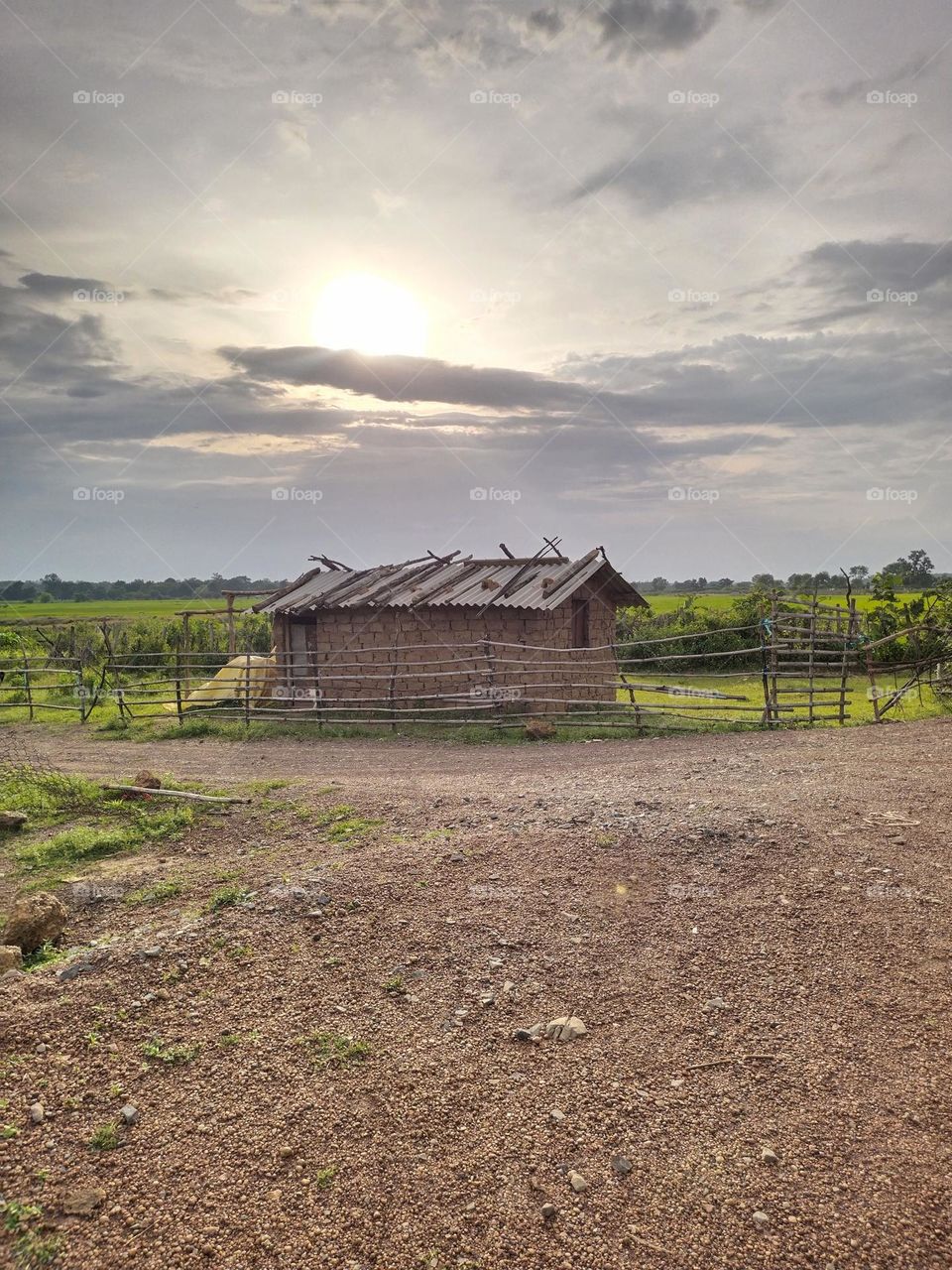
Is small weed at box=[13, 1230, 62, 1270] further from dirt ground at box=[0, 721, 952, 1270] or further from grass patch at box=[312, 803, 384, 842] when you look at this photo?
grass patch at box=[312, 803, 384, 842]

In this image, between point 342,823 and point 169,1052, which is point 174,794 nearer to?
point 342,823

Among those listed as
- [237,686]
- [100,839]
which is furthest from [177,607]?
[100,839]

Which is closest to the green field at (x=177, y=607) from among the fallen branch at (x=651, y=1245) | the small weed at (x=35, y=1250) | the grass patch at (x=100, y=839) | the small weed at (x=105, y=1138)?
the grass patch at (x=100, y=839)

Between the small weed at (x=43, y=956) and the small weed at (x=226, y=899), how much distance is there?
3.06 feet

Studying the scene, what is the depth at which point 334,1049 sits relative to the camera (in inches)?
160

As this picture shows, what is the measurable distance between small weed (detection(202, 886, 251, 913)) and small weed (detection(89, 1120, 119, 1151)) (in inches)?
82.8

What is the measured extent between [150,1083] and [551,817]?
172 inches

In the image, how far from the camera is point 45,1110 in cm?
368

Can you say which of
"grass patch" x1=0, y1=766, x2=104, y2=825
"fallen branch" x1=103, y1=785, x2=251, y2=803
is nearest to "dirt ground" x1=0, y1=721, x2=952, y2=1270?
"fallen branch" x1=103, y1=785, x2=251, y2=803

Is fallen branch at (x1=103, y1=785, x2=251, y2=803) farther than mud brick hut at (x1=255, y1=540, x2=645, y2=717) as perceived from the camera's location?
No

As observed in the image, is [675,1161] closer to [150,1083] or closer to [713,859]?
[150,1083]

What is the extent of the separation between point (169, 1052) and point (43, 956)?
5.32 ft

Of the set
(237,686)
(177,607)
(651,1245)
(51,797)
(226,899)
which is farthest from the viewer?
(177,607)

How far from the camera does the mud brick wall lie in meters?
15.0
